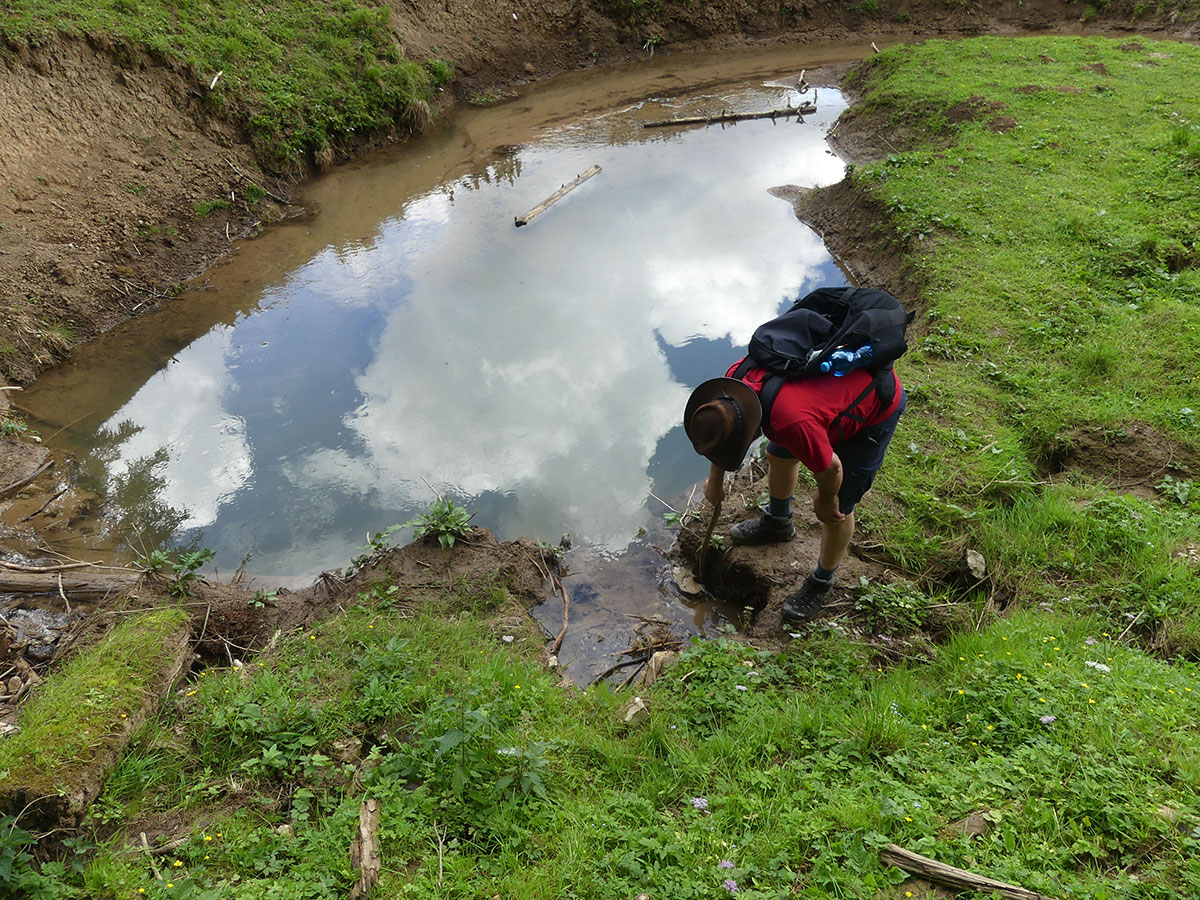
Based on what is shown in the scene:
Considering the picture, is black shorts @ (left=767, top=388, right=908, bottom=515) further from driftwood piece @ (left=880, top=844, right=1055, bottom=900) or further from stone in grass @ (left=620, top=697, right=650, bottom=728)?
driftwood piece @ (left=880, top=844, right=1055, bottom=900)

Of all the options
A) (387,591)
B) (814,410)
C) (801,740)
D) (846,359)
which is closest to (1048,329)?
(846,359)

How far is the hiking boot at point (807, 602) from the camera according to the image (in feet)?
15.1

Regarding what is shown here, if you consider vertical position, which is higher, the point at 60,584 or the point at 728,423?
the point at 728,423

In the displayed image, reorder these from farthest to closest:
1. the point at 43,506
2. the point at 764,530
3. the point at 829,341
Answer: the point at 43,506 → the point at 764,530 → the point at 829,341

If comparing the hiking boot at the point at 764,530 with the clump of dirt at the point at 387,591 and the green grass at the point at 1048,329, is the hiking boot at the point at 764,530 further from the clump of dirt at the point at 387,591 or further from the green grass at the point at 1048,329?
the clump of dirt at the point at 387,591

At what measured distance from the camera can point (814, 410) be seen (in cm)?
378

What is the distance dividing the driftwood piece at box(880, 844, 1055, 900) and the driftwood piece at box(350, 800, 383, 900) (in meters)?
1.99

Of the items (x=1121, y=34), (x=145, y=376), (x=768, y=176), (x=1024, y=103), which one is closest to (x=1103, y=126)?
(x=1024, y=103)

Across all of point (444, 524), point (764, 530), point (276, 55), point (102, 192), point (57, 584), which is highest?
point (276, 55)

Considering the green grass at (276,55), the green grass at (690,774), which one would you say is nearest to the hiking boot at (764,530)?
the green grass at (690,774)

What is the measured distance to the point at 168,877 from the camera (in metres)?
2.96

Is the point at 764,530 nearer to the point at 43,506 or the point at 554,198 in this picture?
the point at 43,506

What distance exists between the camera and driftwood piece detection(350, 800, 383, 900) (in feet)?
9.52

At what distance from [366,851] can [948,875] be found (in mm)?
2239
